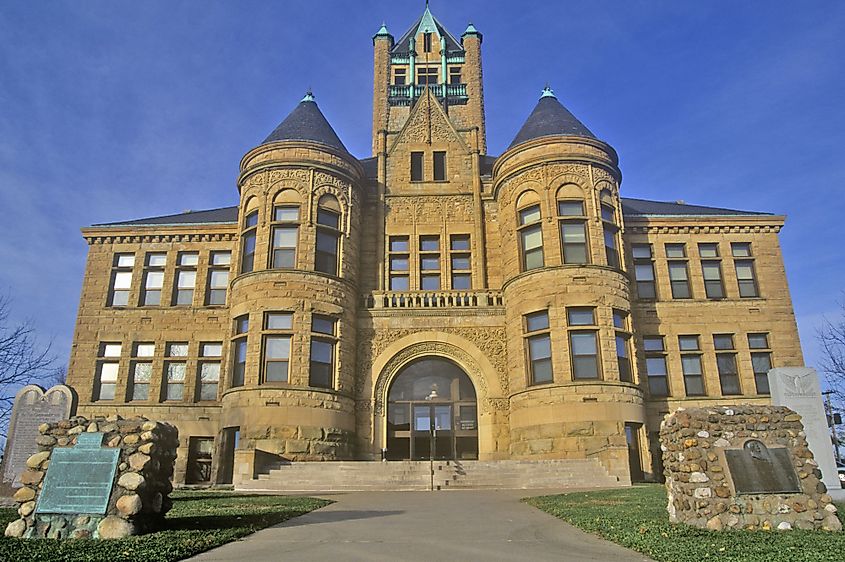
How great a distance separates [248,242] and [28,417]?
12.4 metres

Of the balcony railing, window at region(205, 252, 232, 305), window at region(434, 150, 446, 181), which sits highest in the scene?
window at region(434, 150, 446, 181)

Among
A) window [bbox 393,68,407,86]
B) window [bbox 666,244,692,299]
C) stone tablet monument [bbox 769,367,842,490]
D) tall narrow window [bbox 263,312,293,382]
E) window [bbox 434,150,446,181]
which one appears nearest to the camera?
stone tablet monument [bbox 769,367,842,490]

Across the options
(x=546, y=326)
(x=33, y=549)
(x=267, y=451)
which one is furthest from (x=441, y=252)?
(x=33, y=549)

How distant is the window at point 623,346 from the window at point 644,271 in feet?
13.9

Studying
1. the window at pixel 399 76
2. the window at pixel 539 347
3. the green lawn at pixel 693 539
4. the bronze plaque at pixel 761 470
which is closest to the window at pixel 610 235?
the window at pixel 539 347

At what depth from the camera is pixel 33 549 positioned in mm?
7035

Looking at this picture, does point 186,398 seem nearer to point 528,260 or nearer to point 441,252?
point 441,252

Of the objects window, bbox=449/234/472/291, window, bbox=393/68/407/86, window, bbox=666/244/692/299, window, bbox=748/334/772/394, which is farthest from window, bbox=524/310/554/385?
window, bbox=393/68/407/86

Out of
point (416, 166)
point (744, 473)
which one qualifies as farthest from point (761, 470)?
point (416, 166)

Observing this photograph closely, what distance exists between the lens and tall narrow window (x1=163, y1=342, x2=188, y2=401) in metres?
26.5

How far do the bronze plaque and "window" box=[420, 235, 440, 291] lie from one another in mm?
18638

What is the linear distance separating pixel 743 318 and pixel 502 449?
1231cm

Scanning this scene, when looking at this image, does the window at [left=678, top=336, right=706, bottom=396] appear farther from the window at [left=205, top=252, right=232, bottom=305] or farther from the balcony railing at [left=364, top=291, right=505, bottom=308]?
the window at [left=205, top=252, right=232, bottom=305]

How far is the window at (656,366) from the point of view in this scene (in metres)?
26.3
